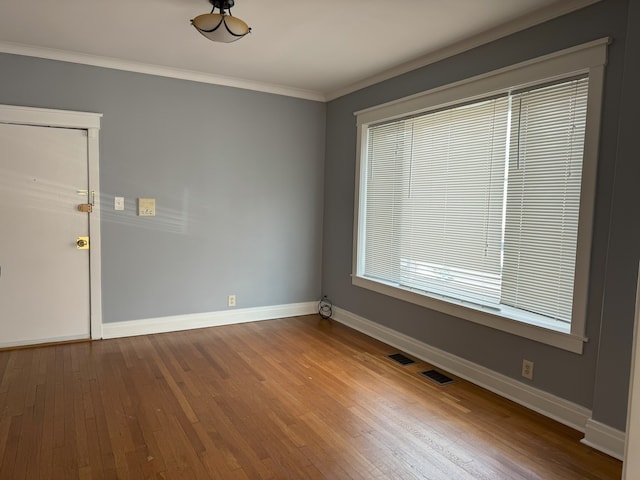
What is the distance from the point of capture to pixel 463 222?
344 cm

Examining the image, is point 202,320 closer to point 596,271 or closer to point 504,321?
point 504,321

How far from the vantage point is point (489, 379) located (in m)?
3.19

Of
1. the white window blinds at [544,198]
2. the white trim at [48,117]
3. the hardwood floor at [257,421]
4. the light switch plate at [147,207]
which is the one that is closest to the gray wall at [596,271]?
the white window blinds at [544,198]

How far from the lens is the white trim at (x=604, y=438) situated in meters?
2.34

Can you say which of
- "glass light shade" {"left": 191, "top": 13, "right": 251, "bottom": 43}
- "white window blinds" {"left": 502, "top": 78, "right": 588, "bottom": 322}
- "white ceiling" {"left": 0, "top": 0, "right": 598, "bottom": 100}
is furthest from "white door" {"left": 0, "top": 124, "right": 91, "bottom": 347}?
"white window blinds" {"left": 502, "top": 78, "right": 588, "bottom": 322}

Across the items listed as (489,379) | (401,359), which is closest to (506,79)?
(489,379)

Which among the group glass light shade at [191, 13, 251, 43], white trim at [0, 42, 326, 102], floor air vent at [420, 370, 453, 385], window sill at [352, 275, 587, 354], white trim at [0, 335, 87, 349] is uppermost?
white trim at [0, 42, 326, 102]

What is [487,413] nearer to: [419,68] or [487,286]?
[487,286]

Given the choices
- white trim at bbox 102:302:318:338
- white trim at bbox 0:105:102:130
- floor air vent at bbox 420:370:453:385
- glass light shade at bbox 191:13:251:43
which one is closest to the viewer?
glass light shade at bbox 191:13:251:43

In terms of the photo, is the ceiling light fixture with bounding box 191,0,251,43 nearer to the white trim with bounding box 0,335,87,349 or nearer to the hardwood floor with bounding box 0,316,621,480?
the hardwood floor with bounding box 0,316,621,480

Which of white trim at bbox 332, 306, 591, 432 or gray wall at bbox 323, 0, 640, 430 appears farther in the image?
white trim at bbox 332, 306, 591, 432

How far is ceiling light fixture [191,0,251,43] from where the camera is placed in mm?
2635

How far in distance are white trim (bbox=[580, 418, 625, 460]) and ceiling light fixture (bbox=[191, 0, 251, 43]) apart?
3166mm

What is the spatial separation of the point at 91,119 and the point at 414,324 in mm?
3456
